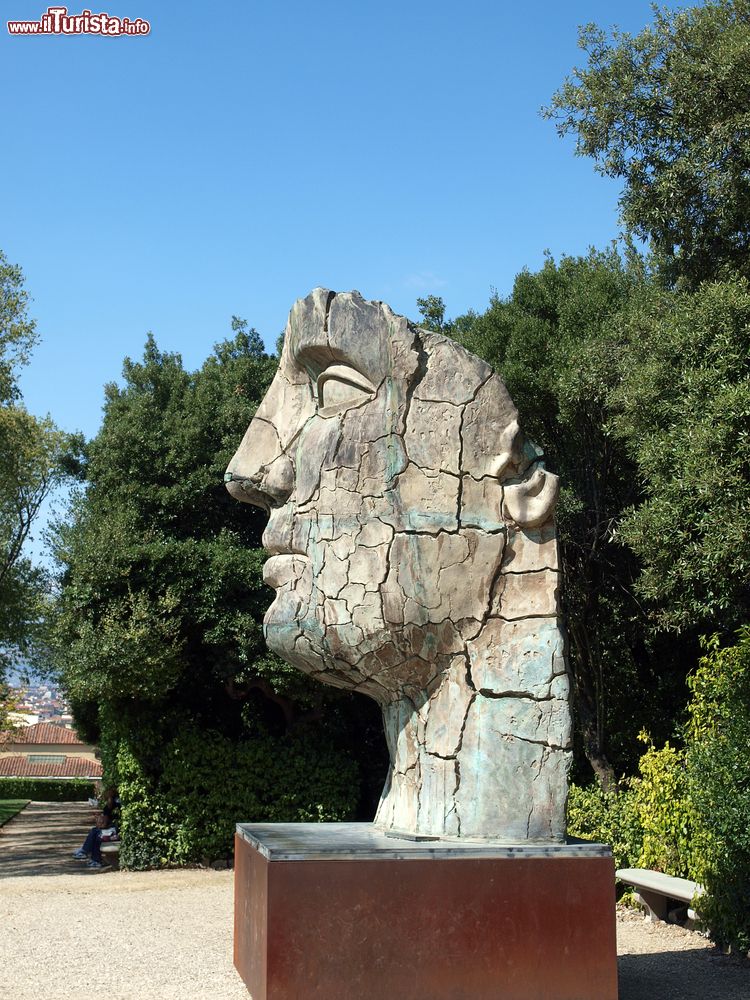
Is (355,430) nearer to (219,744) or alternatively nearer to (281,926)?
(281,926)

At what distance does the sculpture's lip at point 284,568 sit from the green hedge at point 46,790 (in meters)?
29.7

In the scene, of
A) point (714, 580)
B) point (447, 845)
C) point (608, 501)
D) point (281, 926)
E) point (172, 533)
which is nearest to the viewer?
point (281, 926)

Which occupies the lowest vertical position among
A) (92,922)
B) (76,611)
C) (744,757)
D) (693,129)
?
(92,922)

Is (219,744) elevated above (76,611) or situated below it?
below

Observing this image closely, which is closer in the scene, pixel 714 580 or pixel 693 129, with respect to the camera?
pixel 714 580

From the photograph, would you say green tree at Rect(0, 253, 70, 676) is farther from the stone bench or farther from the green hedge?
the green hedge

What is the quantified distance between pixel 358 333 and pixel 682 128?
570cm

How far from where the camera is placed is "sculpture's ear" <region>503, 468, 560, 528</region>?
5188 millimetres

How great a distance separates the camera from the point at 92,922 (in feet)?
30.3

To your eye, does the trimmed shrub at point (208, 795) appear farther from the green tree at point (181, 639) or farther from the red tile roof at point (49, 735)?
the red tile roof at point (49, 735)

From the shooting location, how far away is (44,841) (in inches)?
677

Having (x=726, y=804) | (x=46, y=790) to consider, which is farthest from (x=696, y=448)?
(x=46, y=790)

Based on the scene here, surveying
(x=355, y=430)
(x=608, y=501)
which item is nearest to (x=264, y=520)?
(x=608, y=501)

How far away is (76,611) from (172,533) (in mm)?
1787
